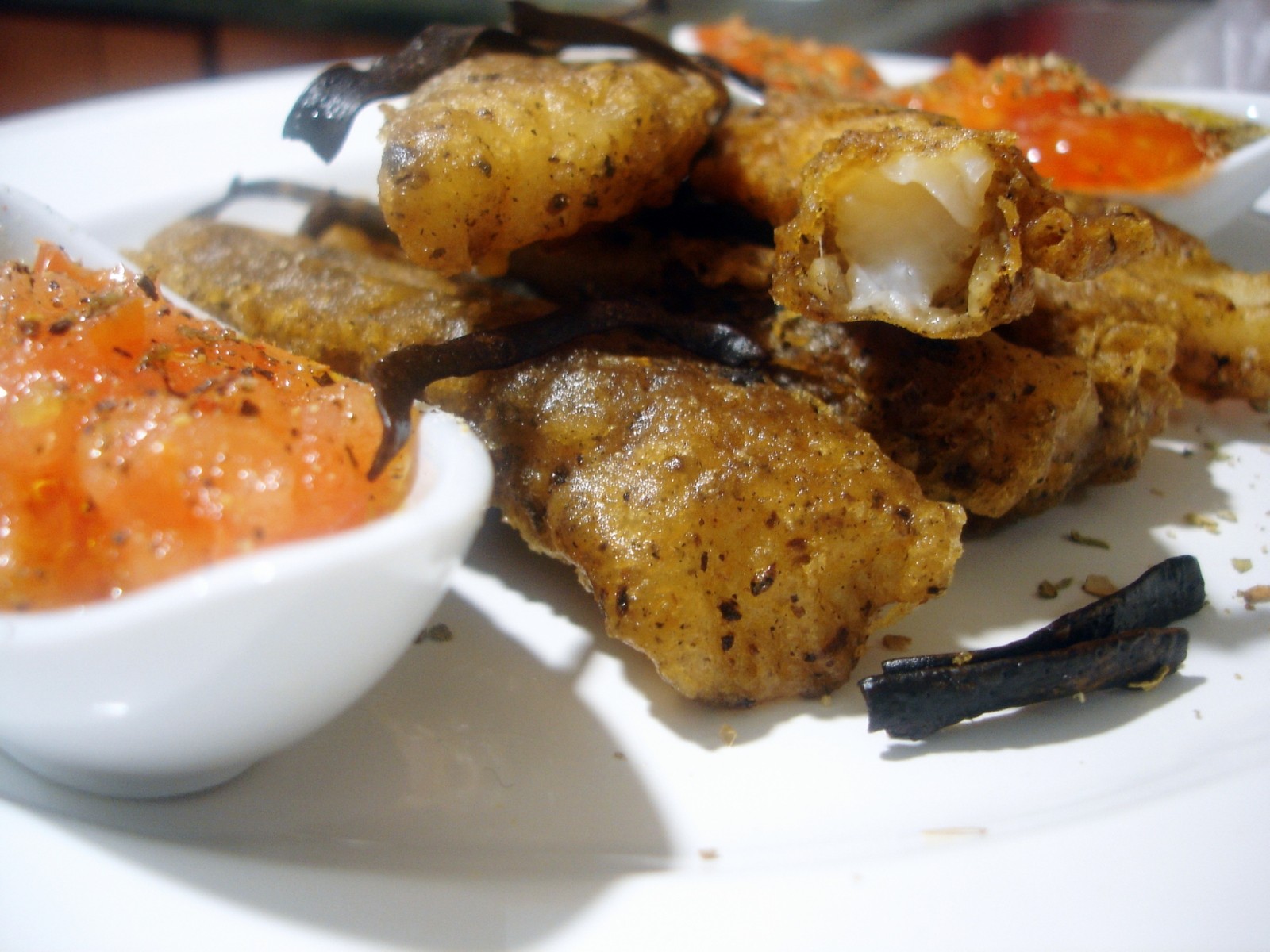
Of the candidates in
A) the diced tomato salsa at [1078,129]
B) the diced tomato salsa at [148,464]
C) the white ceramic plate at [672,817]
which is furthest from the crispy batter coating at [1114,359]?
the diced tomato salsa at [148,464]

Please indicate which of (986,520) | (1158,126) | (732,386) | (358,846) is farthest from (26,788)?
(1158,126)

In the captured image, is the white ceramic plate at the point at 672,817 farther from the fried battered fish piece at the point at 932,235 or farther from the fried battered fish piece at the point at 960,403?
the fried battered fish piece at the point at 932,235

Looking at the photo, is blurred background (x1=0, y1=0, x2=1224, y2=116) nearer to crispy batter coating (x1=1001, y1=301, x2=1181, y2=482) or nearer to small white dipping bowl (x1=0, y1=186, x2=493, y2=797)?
crispy batter coating (x1=1001, y1=301, x2=1181, y2=482)

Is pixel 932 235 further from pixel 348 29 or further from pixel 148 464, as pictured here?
pixel 348 29

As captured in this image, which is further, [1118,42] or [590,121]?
[1118,42]

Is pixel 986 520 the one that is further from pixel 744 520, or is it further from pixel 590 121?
pixel 590 121

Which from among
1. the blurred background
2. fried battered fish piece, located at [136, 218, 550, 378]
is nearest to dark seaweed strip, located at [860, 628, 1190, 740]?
fried battered fish piece, located at [136, 218, 550, 378]

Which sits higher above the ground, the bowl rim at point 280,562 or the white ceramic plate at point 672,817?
the bowl rim at point 280,562
